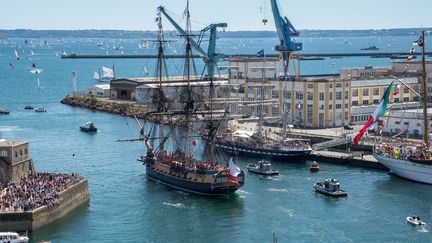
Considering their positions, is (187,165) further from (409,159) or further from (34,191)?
(409,159)

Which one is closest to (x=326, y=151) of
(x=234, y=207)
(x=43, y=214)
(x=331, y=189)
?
(x=331, y=189)

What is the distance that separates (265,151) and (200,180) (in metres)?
12.1

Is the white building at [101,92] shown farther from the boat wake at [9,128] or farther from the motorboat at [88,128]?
the motorboat at [88,128]

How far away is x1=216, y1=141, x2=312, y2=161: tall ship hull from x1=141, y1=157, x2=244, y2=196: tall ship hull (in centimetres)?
971

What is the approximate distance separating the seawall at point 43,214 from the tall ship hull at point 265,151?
16849 mm

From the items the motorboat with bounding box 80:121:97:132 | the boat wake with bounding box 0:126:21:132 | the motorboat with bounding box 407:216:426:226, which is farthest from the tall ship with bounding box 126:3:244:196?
the boat wake with bounding box 0:126:21:132

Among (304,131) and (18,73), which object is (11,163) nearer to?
(304,131)

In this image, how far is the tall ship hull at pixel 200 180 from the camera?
145ft

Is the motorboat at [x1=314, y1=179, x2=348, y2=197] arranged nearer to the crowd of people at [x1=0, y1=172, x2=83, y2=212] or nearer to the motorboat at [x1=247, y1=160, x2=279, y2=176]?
the motorboat at [x1=247, y1=160, x2=279, y2=176]

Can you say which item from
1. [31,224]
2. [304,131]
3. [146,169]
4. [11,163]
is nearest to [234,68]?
[304,131]

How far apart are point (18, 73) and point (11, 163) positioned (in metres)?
117

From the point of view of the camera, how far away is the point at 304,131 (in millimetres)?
63344

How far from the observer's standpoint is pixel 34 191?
38.9m

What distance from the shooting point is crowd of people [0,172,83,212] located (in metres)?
36.9
